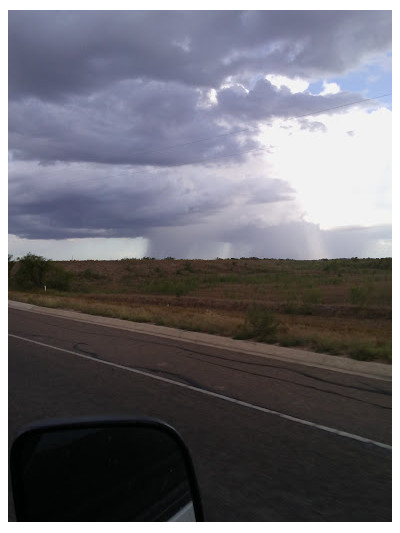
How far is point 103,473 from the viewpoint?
2.15m

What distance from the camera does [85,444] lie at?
6.98 ft

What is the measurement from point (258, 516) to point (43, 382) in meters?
6.17

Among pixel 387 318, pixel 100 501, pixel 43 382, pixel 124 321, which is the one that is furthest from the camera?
pixel 387 318

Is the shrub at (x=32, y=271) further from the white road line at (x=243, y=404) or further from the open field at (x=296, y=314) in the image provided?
the white road line at (x=243, y=404)

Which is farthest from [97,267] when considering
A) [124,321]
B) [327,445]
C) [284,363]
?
Result: [327,445]

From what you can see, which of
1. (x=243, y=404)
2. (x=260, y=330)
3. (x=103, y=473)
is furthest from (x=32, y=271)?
(x=103, y=473)

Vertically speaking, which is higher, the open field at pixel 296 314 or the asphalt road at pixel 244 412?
the open field at pixel 296 314

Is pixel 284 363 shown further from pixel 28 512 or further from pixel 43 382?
pixel 28 512

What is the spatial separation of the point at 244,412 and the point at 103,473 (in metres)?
5.88

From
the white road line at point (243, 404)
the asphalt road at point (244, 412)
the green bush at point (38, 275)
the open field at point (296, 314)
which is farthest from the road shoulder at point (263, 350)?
the green bush at point (38, 275)

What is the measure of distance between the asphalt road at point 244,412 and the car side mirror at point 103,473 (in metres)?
0.17

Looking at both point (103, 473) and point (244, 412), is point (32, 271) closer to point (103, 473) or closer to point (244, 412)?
point (244, 412)

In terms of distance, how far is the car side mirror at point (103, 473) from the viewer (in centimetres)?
203

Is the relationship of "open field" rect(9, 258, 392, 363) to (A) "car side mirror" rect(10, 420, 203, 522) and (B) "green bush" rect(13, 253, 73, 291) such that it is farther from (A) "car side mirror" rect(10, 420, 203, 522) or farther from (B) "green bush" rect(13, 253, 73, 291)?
(A) "car side mirror" rect(10, 420, 203, 522)
